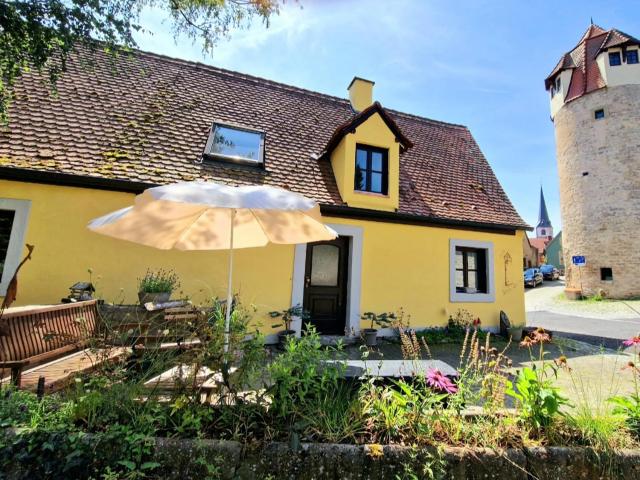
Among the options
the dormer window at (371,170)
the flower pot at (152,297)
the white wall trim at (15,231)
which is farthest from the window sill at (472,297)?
the white wall trim at (15,231)

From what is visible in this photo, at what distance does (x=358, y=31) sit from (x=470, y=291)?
7034 mm

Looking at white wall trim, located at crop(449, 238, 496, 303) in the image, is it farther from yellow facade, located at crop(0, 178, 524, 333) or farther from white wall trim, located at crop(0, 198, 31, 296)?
white wall trim, located at crop(0, 198, 31, 296)

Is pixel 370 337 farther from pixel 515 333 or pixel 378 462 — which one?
pixel 378 462

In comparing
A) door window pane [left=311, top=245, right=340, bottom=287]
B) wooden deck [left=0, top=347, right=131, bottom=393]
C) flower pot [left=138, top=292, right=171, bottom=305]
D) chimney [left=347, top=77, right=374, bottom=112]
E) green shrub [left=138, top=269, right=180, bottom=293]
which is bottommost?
wooden deck [left=0, top=347, right=131, bottom=393]

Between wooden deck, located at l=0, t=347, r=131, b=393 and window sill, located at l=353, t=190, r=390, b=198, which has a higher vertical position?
window sill, located at l=353, t=190, r=390, b=198

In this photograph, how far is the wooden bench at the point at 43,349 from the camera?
104 inches

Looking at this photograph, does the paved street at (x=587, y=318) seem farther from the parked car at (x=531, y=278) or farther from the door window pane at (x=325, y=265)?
the parked car at (x=531, y=278)

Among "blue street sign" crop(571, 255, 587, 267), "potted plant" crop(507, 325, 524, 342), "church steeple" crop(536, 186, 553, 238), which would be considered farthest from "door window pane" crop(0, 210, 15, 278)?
"church steeple" crop(536, 186, 553, 238)

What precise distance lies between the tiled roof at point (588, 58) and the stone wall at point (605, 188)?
717mm

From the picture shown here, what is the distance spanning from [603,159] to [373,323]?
76.9 feet

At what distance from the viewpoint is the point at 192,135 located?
23.9 ft

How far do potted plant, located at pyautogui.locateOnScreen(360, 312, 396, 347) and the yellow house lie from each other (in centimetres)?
23

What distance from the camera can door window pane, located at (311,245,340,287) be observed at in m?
7.37

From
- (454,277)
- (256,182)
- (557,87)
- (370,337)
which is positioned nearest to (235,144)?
(256,182)
